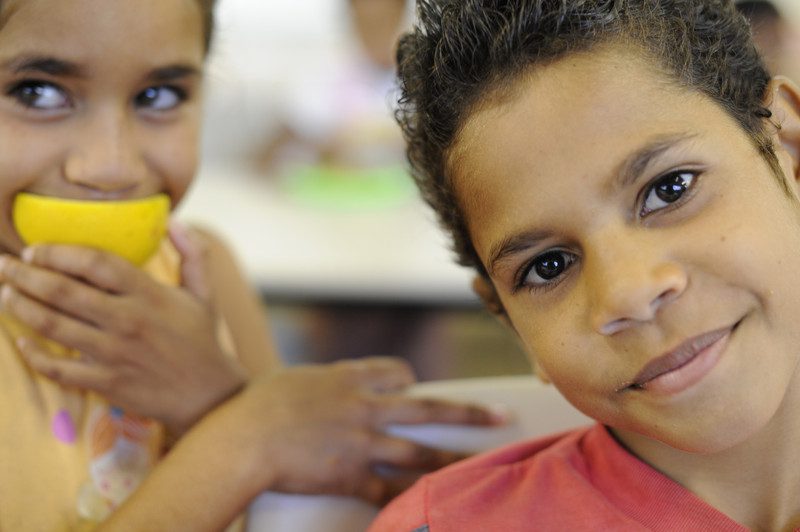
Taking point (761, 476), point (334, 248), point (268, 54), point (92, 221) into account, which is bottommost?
point (268, 54)

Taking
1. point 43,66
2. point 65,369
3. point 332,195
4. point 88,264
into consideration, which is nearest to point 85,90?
point 43,66

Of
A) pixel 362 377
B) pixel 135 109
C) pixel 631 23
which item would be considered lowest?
pixel 362 377

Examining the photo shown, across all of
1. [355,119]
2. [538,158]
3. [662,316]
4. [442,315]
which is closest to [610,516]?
[662,316]

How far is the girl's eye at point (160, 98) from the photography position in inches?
40.6

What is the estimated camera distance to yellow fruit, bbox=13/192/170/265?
982mm

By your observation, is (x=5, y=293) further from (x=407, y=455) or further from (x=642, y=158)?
(x=642, y=158)

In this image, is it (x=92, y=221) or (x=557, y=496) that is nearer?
(x=557, y=496)

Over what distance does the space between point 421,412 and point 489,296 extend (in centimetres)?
15

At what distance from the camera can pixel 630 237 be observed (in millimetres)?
755

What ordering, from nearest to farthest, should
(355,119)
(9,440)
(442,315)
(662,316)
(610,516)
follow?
1. (662,316)
2. (610,516)
3. (9,440)
4. (442,315)
5. (355,119)

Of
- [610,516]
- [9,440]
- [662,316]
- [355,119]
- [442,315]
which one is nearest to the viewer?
[662,316]

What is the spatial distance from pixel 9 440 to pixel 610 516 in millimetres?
566

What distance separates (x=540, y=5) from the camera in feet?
2.67

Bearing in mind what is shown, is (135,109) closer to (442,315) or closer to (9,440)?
(9,440)
